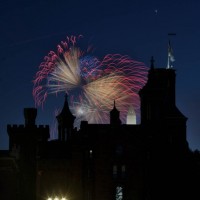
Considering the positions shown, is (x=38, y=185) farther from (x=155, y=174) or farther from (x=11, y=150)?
(x=155, y=174)

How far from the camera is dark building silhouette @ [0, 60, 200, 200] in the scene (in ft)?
398

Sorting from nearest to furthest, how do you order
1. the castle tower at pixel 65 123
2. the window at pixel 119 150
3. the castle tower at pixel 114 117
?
1. the window at pixel 119 150
2. the castle tower at pixel 114 117
3. the castle tower at pixel 65 123

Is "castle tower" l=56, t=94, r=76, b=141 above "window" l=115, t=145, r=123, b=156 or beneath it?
above

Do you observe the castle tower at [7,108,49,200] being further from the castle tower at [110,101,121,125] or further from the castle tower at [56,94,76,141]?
the castle tower at [110,101,121,125]

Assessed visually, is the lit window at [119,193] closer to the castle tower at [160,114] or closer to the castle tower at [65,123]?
the castle tower at [160,114]

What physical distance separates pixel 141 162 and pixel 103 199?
766cm

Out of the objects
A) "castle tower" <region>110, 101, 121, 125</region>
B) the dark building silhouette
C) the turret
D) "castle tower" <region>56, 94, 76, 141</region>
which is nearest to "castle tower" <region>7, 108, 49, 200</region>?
the dark building silhouette

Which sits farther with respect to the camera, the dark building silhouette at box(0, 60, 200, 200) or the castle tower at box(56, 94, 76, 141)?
the castle tower at box(56, 94, 76, 141)

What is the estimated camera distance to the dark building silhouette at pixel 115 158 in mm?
121438

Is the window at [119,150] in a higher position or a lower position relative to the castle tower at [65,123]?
lower

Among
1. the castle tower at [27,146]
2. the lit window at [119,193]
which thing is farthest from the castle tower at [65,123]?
the lit window at [119,193]

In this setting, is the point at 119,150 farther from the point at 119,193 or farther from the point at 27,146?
the point at 27,146

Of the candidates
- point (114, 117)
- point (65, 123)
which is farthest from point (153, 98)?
point (65, 123)

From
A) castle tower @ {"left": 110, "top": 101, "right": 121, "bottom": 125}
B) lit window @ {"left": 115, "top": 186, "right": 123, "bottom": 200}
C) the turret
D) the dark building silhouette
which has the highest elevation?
the turret
